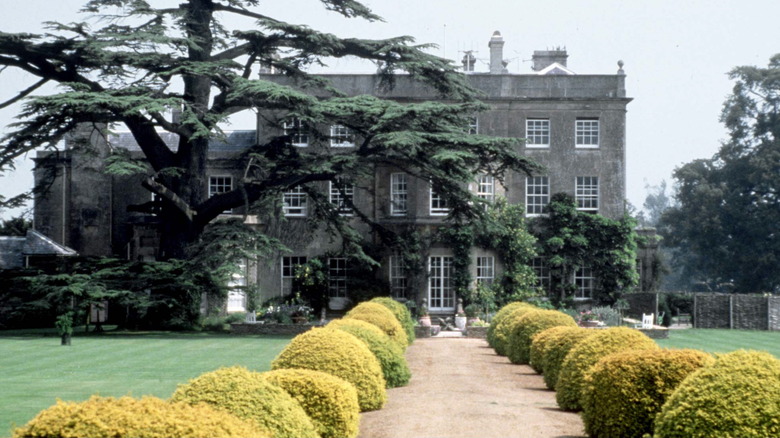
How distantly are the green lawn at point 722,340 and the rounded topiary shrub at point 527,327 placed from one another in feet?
19.3

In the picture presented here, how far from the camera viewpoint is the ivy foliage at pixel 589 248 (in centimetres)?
3816

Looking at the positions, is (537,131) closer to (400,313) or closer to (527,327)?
(400,313)

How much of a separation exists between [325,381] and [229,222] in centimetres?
2122

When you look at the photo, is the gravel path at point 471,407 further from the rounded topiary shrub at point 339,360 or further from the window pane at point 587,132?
the window pane at point 587,132

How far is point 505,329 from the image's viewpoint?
24.5 m

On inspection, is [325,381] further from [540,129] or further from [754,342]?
[540,129]

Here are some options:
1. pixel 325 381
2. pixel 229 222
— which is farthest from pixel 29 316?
pixel 325 381

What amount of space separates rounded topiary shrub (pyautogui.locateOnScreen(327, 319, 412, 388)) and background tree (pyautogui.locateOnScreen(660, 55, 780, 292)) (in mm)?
39993

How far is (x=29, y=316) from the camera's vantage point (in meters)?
37.3

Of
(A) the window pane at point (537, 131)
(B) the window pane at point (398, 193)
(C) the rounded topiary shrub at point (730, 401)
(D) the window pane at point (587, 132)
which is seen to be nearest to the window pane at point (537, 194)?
(A) the window pane at point (537, 131)

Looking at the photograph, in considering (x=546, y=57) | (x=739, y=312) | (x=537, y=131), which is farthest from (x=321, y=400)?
(x=546, y=57)

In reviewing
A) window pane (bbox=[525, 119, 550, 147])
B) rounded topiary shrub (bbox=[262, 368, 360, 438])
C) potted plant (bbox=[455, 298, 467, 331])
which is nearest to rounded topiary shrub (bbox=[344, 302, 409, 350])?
rounded topiary shrub (bbox=[262, 368, 360, 438])

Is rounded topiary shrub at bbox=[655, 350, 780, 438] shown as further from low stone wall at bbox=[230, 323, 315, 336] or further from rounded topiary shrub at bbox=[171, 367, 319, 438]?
low stone wall at bbox=[230, 323, 315, 336]

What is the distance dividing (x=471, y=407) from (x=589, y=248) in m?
25.0
